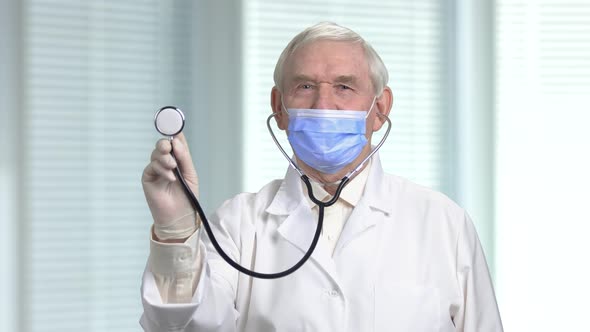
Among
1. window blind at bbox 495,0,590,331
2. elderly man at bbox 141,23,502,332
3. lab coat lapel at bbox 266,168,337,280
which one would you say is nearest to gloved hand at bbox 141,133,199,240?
elderly man at bbox 141,23,502,332

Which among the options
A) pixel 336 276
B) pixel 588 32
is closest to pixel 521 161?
pixel 588 32

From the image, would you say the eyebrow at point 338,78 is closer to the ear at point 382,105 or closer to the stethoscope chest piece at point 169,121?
the ear at point 382,105

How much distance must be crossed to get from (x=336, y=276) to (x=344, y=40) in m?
0.44

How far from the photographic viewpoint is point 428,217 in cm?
149

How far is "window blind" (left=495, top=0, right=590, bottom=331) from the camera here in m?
3.00

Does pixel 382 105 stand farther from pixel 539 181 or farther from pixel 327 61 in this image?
pixel 539 181

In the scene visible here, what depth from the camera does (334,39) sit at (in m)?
1.45

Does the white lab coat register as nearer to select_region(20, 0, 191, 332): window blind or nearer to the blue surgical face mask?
the blue surgical face mask

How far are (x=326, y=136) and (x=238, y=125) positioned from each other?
1332 millimetres

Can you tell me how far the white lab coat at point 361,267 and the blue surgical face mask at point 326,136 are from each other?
11cm

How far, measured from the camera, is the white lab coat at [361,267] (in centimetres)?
138

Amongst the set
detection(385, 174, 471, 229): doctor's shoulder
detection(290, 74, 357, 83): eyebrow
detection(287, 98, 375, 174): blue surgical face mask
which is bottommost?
detection(385, 174, 471, 229): doctor's shoulder

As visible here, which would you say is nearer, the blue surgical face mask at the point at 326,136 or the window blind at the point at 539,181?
the blue surgical face mask at the point at 326,136

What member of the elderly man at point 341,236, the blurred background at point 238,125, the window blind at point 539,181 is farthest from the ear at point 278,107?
the window blind at point 539,181
